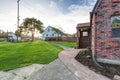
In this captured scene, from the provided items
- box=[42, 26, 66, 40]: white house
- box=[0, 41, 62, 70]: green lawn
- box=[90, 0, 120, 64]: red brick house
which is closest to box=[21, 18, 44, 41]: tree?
box=[42, 26, 66, 40]: white house

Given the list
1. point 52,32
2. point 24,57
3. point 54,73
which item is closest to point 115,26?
point 54,73

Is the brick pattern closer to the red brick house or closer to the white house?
the red brick house

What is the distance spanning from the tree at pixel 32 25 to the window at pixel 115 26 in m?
50.9

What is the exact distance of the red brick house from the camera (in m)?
10.7

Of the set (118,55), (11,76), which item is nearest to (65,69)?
(11,76)

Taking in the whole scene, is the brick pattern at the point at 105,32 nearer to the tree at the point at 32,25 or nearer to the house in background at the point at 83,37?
the house in background at the point at 83,37

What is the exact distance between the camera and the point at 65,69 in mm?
9422

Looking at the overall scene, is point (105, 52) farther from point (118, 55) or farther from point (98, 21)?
point (98, 21)

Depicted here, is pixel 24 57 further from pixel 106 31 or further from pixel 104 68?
pixel 106 31

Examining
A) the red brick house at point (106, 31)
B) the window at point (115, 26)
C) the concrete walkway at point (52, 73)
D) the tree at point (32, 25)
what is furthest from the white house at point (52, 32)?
the concrete walkway at point (52, 73)

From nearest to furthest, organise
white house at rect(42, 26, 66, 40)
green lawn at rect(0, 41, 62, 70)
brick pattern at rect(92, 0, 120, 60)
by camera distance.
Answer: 1. brick pattern at rect(92, 0, 120, 60)
2. green lawn at rect(0, 41, 62, 70)
3. white house at rect(42, 26, 66, 40)

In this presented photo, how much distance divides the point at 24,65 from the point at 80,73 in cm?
406

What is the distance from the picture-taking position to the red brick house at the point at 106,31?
421 inches

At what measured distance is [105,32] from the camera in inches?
437
